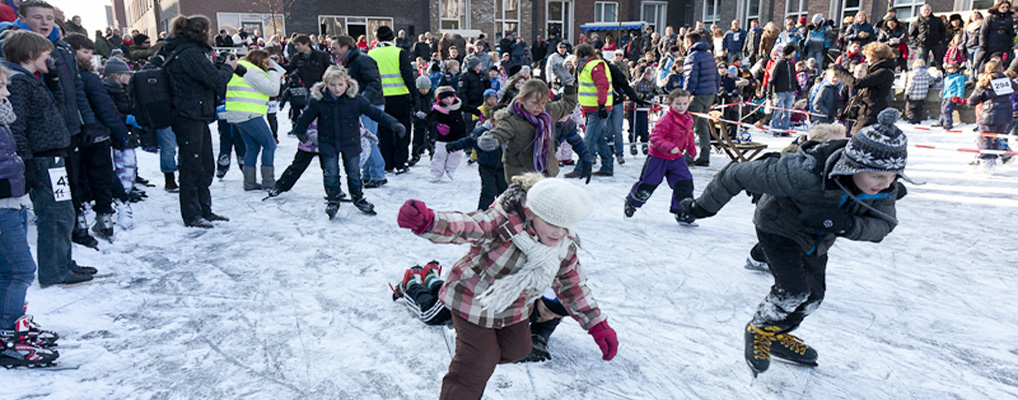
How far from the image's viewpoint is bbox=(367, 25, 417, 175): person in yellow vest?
747 centimetres

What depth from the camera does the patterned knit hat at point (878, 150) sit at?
233cm

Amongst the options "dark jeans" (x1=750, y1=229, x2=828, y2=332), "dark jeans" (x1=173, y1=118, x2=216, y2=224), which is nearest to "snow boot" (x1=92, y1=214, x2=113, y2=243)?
"dark jeans" (x1=173, y1=118, x2=216, y2=224)

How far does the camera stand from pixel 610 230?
553 centimetres

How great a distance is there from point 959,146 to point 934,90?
3.44 metres

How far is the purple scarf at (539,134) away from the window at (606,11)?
26.1 metres

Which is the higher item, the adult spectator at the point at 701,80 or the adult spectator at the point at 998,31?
the adult spectator at the point at 998,31

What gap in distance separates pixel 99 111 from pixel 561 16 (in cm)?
2624

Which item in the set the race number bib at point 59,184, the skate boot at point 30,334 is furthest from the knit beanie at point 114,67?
the skate boot at point 30,334

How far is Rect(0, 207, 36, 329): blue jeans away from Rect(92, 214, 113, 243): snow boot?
2.02 meters

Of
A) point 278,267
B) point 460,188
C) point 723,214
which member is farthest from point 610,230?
point 278,267

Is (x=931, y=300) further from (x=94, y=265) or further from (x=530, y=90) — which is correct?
(x=94, y=265)

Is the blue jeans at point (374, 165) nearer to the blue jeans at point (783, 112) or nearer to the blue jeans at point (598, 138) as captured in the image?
the blue jeans at point (598, 138)

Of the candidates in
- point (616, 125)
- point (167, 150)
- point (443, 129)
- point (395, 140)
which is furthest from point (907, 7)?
point (167, 150)

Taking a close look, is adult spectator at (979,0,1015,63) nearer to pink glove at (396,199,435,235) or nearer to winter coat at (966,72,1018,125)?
winter coat at (966,72,1018,125)
